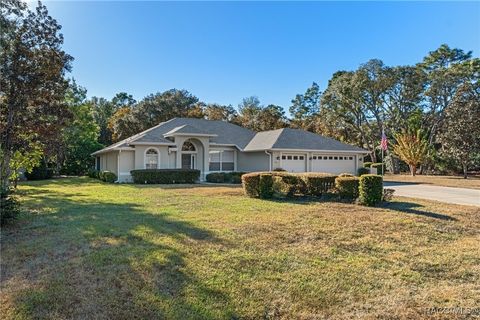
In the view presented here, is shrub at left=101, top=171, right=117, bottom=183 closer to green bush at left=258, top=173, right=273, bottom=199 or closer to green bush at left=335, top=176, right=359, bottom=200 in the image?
green bush at left=258, top=173, right=273, bottom=199

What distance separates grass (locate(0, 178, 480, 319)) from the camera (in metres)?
4.54

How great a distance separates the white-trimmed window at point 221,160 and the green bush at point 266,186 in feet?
47.1

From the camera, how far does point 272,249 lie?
674 centimetres

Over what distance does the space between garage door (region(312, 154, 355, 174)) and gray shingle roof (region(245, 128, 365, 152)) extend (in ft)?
2.62

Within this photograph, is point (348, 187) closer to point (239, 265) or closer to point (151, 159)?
point (239, 265)

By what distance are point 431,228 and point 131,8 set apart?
12513 mm

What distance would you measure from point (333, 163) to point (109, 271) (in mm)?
25302

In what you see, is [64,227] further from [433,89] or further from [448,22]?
[433,89]

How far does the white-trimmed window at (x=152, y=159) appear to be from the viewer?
25.2 m

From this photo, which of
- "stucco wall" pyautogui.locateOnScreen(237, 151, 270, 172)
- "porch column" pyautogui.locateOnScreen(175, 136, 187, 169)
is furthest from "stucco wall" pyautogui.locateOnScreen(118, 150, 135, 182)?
"stucco wall" pyautogui.locateOnScreen(237, 151, 270, 172)

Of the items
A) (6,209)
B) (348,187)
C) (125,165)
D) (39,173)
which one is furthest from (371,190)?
(39,173)

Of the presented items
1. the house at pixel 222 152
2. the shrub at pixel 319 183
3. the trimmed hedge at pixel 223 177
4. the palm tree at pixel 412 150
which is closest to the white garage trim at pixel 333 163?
the house at pixel 222 152

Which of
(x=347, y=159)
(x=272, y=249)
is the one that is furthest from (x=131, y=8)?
(x=347, y=159)

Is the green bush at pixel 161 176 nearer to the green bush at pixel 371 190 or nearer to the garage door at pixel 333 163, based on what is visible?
the garage door at pixel 333 163
